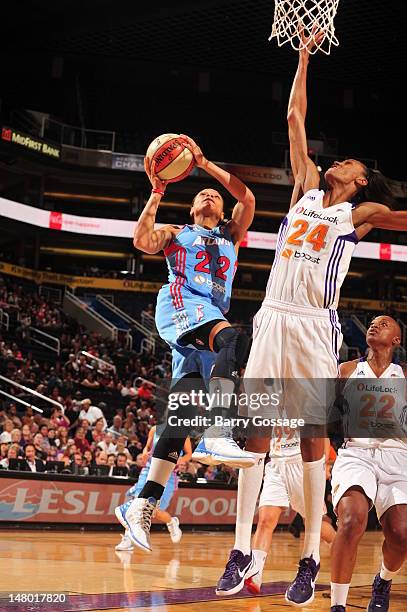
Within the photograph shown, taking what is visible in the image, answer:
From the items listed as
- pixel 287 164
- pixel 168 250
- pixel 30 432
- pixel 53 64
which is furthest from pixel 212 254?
pixel 53 64

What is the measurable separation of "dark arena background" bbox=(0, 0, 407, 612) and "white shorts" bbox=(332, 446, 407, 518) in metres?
2.64

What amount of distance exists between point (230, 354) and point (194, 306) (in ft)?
2.14

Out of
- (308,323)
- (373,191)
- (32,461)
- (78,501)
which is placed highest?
(373,191)

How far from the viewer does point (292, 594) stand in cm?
552

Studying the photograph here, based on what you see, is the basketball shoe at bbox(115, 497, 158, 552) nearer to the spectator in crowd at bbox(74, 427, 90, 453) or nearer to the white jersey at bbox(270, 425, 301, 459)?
the white jersey at bbox(270, 425, 301, 459)

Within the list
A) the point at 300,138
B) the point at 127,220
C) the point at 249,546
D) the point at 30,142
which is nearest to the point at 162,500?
the point at 249,546

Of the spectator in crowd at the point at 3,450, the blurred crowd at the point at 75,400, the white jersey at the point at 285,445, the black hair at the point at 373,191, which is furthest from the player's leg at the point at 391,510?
the spectator in crowd at the point at 3,450

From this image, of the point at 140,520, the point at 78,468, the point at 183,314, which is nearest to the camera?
the point at 140,520

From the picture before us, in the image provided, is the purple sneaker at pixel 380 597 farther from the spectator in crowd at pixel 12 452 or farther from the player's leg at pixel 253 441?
the spectator in crowd at pixel 12 452

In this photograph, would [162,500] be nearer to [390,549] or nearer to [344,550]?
[390,549]

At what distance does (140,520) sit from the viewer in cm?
637

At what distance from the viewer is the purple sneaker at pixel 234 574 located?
18.2 feet

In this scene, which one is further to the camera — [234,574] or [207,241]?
[207,241]

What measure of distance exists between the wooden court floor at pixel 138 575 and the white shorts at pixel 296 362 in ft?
5.17
